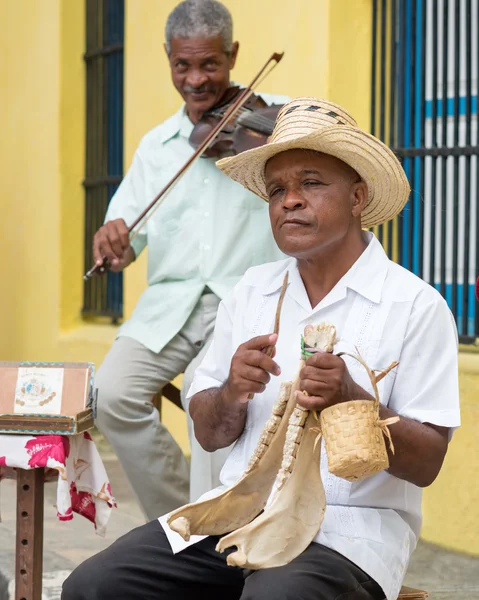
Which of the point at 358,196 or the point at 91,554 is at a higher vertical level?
the point at 358,196

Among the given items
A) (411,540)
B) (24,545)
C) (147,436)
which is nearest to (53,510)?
(147,436)

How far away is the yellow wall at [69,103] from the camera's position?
4.93 metres

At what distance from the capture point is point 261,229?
4109mm

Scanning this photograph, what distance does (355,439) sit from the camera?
2.12 m

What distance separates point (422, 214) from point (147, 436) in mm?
1591

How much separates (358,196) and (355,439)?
78 centimetres

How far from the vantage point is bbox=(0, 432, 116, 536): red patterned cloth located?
3346 millimetres

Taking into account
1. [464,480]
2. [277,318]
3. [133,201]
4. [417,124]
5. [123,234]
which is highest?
[417,124]

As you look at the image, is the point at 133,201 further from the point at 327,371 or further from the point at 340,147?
the point at 327,371

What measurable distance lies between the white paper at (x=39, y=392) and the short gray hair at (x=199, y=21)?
4.68ft

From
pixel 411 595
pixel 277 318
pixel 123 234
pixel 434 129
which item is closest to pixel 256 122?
pixel 123 234

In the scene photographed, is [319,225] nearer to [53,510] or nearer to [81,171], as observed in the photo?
[53,510]

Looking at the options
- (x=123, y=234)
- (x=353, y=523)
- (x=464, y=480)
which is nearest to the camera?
(x=353, y=523)

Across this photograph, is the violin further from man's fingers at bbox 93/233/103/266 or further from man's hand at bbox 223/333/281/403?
man's hand at bbox 223/333/281/403
